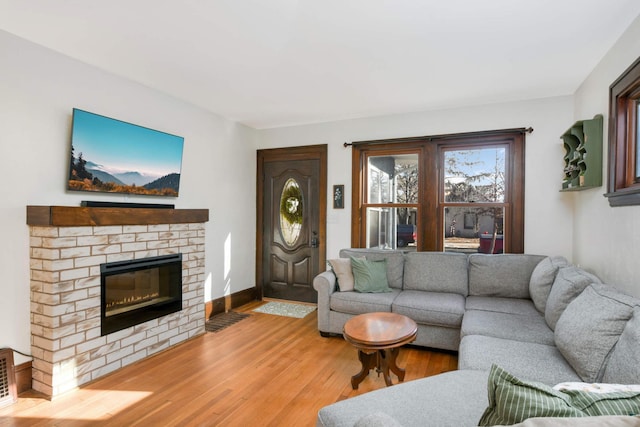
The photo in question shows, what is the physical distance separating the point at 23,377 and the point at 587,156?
4.66m

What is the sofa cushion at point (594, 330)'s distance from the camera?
1.64 meters

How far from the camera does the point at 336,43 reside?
8.07 feet

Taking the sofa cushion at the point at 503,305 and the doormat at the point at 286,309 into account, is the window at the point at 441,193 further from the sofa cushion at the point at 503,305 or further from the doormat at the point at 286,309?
the doormat at the point at 286,309

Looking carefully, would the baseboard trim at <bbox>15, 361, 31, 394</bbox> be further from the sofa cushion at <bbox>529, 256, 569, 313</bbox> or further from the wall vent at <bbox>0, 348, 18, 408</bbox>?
the sofa cushion at <bbox>529, 256, 569, 313</bbox>

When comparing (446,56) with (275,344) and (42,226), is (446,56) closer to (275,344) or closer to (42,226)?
(275,344)

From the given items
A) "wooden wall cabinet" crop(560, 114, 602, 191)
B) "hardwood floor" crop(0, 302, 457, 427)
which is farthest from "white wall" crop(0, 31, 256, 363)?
"wooden wall cabinet" crop(560, 114, 602, 191)

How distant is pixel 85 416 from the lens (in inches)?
85.4

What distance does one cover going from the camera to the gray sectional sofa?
1.46 meters

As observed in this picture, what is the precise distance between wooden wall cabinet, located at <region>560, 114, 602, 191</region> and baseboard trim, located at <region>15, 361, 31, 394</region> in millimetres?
4570

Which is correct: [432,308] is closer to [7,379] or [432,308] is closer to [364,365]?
[364,365]

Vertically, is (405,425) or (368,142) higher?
(368,142)

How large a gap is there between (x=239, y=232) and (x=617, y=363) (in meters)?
4.08

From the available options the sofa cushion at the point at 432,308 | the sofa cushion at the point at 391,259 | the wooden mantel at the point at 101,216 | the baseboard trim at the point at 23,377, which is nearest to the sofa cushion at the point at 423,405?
the sofa cushion at the point at 432,308

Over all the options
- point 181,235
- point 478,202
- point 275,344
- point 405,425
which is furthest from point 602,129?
point 181,235
